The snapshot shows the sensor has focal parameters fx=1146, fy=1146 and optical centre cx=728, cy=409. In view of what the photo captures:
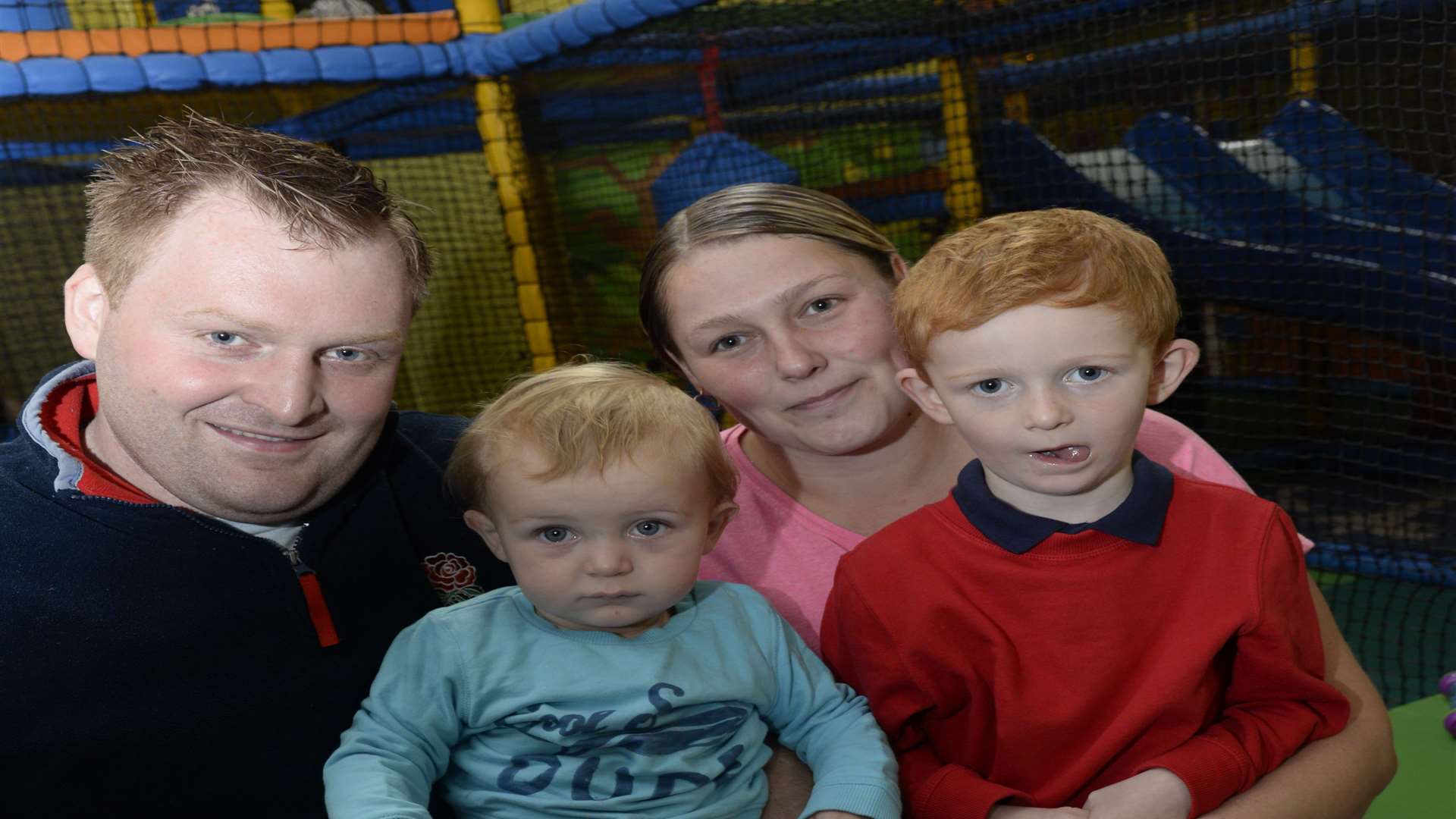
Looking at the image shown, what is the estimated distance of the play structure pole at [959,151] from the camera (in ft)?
13.4

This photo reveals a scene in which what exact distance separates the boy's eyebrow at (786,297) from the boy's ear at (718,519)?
0.26m

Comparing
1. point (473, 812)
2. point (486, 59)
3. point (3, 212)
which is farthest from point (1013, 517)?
point (3, 212)

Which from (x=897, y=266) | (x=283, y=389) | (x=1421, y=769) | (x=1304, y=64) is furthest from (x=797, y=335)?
(x=1304, y=64)

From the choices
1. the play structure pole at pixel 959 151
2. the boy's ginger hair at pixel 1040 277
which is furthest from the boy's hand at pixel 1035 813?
the play structure pole at pixel 959 151

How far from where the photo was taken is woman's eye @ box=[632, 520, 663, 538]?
3.92ft

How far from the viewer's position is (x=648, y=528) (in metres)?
1.20

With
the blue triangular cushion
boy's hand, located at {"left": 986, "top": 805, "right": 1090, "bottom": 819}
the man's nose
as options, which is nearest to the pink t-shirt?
boy's hand, located at {"left": 986, "top": 805, "right": 1090, "bottom": 819}

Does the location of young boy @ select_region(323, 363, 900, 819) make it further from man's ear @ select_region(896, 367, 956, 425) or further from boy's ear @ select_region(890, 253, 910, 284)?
boy's ear @ select_region(890, 253, 910, 284)

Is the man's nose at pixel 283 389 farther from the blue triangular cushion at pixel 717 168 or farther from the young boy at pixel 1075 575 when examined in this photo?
the blue triangular cushion at pixel 717 168

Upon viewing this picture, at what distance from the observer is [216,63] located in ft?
10.9

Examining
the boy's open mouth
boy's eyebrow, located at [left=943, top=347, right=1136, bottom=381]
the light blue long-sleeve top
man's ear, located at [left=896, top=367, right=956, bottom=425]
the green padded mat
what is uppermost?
boy's eyebrow, located at [left=943, top=347, right=1136, bottom=381]

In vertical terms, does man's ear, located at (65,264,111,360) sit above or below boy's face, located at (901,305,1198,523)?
above

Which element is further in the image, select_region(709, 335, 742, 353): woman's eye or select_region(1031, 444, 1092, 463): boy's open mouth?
select_region(709, 335, 742, 353): woman's eye

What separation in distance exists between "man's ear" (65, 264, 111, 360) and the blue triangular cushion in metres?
2.61
